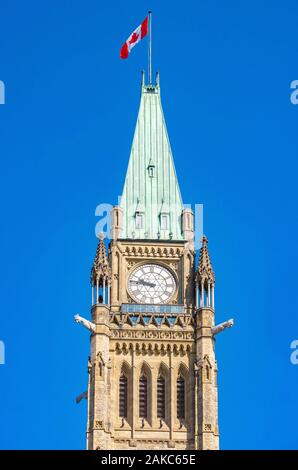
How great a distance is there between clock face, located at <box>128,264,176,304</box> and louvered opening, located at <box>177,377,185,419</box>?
5.60 meters

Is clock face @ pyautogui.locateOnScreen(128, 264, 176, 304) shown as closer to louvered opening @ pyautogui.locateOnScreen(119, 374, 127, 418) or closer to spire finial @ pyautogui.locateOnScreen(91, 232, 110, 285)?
spire finial @ pyautogui.locateOnScreen(91, 232, 110, 285)

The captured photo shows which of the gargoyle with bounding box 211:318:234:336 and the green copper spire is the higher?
the green copper spire

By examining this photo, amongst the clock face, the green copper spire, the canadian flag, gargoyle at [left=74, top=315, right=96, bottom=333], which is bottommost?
gargoyle at [left=74, top=315, right=96, bottom=333]

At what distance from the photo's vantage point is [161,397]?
115m

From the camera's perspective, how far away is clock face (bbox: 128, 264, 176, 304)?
118 metres

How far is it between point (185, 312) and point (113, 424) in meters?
9.13

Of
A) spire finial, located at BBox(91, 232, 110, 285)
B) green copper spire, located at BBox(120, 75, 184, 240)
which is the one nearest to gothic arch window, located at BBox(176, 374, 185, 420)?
spire finial, located at BBox(91, 232, 110, 285)

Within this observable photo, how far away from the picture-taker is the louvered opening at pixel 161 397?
115m

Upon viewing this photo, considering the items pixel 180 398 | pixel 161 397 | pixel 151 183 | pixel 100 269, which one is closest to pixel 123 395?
pixel 161 397

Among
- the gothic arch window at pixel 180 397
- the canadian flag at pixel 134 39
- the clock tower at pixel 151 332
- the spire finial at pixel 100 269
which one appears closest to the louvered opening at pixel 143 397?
the clock tower at pixel 151 332

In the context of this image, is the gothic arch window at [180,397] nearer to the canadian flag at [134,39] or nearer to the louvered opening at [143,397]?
the louvered opening at [143,397]

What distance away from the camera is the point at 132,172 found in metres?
124

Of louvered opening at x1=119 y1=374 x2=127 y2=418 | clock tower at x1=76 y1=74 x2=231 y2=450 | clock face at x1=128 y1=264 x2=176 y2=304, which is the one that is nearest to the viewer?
clock tower at x1=76 y1=74 x2=231 y2=450
